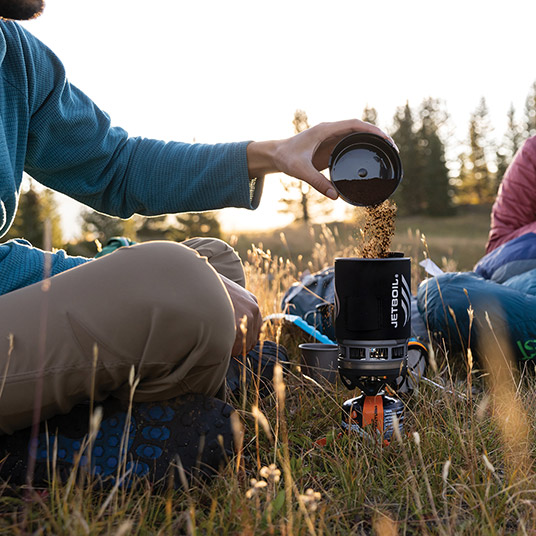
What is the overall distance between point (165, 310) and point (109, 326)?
148mm

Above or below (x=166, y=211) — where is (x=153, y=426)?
below

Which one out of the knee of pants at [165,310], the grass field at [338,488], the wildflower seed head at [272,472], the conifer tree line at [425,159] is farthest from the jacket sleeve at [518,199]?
the conifer tree line at [425,159]

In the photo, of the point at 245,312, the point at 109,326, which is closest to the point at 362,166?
the point at 245,312

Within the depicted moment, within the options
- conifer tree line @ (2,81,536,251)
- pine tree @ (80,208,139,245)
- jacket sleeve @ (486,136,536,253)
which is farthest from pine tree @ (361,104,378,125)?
jacket sleeve @ (486,136,536,253)

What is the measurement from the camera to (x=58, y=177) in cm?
222

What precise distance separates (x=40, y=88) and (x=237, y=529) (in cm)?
160

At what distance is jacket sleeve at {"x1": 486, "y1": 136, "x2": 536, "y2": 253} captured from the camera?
3807mm

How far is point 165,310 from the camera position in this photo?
1.40 m

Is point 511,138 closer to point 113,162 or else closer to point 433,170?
point 433,170

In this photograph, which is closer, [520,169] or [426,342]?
[426,342]

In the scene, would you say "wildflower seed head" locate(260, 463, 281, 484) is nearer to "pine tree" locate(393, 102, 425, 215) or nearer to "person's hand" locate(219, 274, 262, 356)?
"person's hand" locate(219, 274, 262, 356)

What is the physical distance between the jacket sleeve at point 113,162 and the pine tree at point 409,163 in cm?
3790

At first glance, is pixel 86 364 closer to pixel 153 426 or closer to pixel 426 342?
pixel 153 426

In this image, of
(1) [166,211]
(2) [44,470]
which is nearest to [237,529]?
(2) [44,470]
